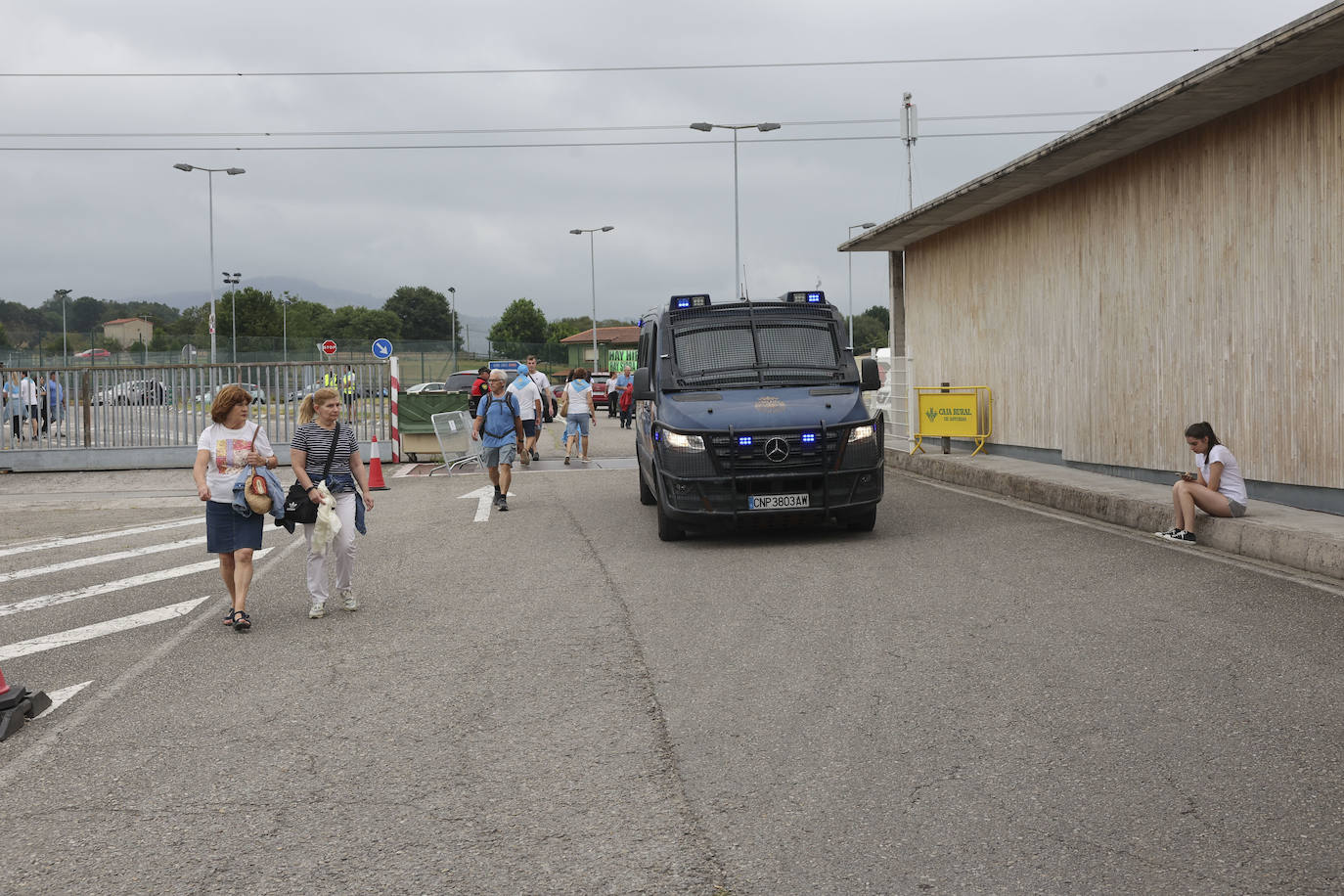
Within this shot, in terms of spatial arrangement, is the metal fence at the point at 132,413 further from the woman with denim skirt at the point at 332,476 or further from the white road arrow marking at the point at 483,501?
the woman with denim skirt at the point at 332,476

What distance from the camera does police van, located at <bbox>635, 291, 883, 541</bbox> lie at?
11.2 metres

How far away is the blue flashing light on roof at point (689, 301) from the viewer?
13.1 meters

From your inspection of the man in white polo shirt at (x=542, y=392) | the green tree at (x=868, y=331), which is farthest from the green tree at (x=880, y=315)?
the man in white polo shirt at (x=542, y=392)

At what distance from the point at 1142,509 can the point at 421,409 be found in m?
14.1

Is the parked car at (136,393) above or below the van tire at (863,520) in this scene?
above

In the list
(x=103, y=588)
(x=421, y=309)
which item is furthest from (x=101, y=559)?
(x=421, y=309)

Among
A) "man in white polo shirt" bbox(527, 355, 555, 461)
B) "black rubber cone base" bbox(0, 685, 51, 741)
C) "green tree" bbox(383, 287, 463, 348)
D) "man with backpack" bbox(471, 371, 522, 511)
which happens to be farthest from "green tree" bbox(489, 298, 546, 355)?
"black rubber cone base" bbox(0, 685, 51, 741)

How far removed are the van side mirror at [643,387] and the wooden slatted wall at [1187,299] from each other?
226 inches

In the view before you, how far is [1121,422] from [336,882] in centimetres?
1316

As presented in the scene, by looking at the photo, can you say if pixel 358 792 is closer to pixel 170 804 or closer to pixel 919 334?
pixel 170 804

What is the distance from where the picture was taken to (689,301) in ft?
42.9

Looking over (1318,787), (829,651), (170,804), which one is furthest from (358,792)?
(1318,787)

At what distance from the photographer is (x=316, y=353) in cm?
6362

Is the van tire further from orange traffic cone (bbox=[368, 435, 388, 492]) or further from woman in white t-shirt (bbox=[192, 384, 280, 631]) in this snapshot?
orange traffic cone (bbox=[368, 435, 388, 492])
